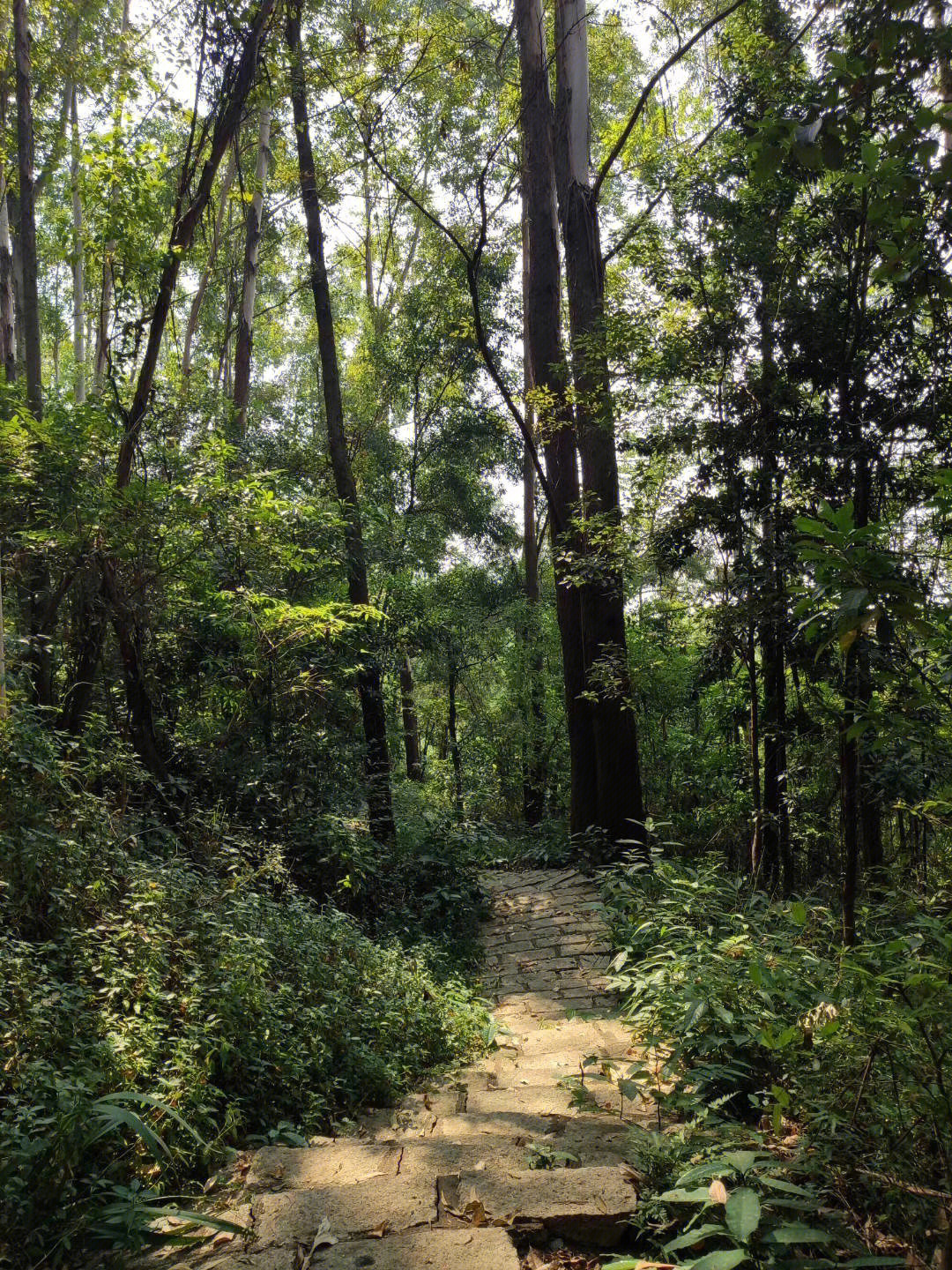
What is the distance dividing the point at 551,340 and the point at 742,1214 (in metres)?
A: 9.02

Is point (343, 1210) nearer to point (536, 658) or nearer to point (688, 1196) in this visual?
point (688, 1196)

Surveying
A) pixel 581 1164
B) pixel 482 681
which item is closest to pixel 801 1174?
pixel 581 1164

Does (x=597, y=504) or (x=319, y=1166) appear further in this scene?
(x=597, y=504)

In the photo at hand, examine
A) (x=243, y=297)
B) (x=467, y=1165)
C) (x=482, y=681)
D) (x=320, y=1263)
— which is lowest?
(x=467, y=1165)

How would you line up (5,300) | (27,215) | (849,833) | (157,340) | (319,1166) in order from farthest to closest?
(5,300) → (27,215) → (157,340) → (849,833) → (319,1166)

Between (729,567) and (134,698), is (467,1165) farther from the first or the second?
(134,698)

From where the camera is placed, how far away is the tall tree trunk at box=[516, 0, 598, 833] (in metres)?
9.12

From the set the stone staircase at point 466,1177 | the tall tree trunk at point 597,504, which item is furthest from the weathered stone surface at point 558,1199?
the tall tree trunk at point 597,504

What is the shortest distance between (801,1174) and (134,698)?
5809 mm

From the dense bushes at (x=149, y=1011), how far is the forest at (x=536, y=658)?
19 millimetres

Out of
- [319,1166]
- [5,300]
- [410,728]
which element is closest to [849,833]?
[319,1166]

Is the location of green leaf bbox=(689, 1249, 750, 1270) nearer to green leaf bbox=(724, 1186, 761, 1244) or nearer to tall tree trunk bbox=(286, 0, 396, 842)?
green leaf bbox=(724, 1186, 761, 1244)

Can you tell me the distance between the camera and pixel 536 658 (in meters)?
13.4

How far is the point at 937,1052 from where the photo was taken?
2469 millimetres
